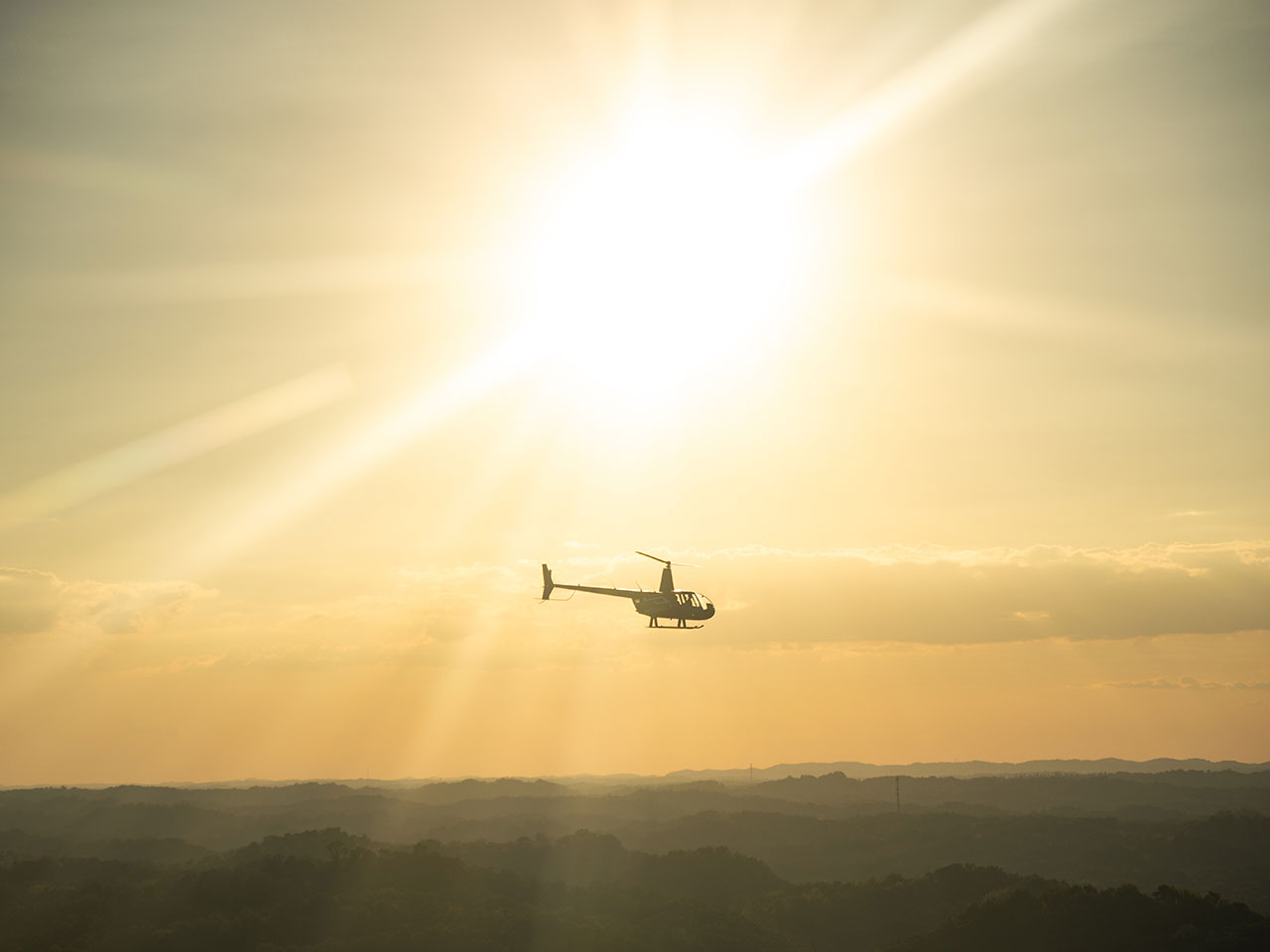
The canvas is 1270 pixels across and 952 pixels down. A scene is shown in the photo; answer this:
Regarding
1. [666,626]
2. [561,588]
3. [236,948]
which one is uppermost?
[561,588]

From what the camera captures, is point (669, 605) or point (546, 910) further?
point (546, 910)

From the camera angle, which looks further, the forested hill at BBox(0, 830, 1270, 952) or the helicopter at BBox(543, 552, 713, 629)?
the forested hill at BBox(0, 830, 1270, 952)

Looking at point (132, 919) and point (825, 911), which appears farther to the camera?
point (825, 911)

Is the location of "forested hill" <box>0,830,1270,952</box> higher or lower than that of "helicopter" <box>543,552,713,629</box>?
lower

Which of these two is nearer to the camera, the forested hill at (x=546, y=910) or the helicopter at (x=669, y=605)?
the helicopter at (x=669, y=605)

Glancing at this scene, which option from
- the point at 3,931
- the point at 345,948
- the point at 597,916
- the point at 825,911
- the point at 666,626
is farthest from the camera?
the point at 825,911

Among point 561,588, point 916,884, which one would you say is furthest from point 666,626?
point 916,884

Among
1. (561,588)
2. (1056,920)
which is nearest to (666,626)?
(561,588)

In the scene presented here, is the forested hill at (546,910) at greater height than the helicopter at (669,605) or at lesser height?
lesser

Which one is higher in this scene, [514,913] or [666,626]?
[666,626]

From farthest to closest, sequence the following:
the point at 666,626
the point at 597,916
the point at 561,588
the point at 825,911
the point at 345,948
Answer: the point at 825,911, the point at 597,916, the point at 345,948, the point at 561,588, the point at 666,626

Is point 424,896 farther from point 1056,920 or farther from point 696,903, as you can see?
point 1056,920
